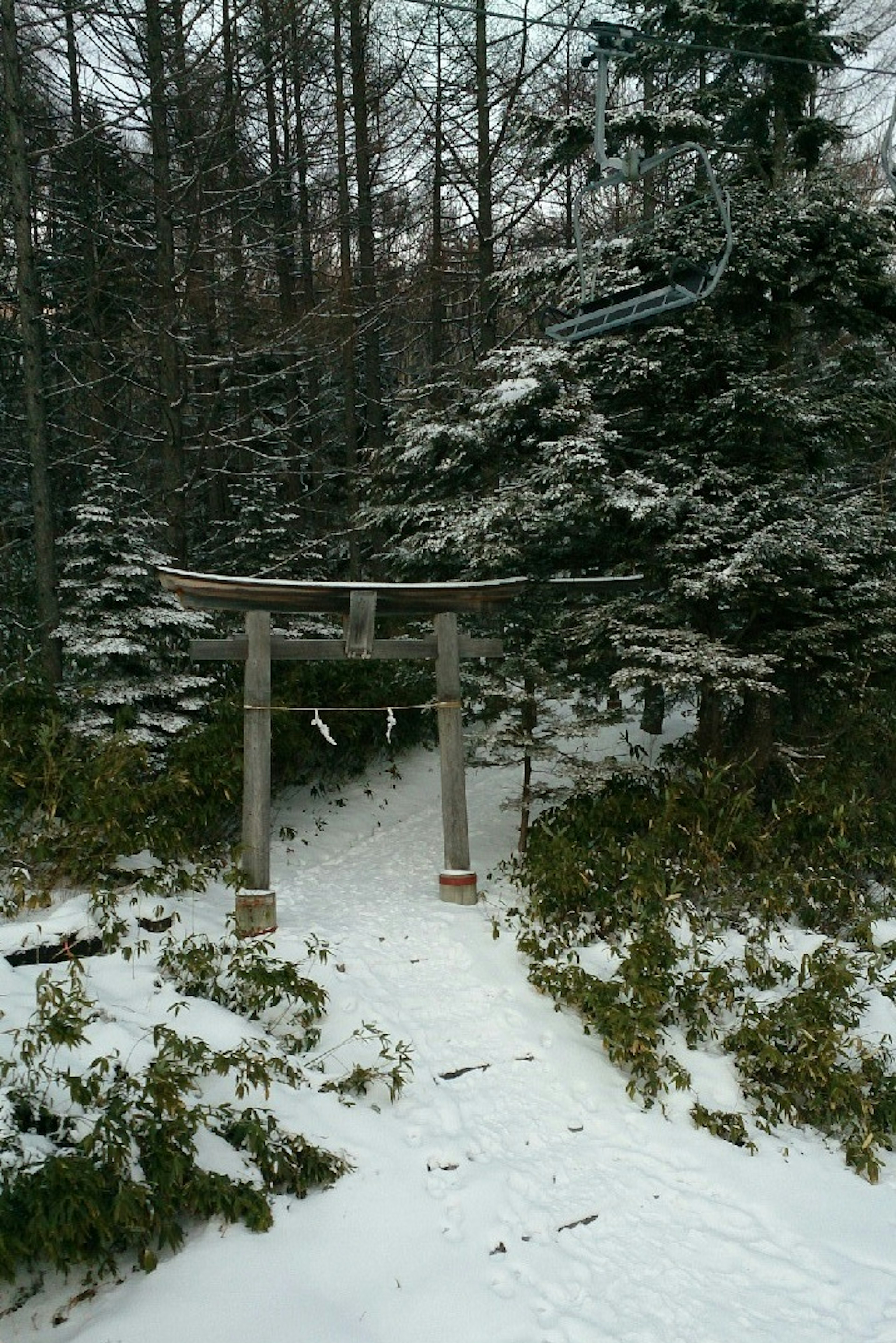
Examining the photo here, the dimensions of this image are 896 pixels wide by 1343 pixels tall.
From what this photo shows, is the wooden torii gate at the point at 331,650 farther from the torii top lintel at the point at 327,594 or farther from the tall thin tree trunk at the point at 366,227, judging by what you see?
the tall thin tree trunk at the point at 366,227

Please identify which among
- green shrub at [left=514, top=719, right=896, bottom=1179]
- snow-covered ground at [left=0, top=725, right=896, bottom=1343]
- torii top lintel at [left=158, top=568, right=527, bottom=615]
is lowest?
snow-covered ground at [left=0, top=725, right=896, bottom=1343]

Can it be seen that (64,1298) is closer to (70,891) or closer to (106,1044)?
(106,1044)

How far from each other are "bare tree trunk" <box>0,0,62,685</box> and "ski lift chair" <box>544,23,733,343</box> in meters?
5.39

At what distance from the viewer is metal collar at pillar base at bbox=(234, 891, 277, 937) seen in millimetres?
6469

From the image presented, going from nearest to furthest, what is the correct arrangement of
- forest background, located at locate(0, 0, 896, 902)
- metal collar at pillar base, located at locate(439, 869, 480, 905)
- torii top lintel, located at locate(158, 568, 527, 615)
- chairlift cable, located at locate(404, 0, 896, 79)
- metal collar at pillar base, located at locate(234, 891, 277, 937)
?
chairlift cable, located at locate(404, 0, 896, 79)
metal collar at pillar base, located at locate(234, 891, 277, 937)
torii top lintel, located at locate(158, 568, 527, 615)
metal collar at pillar base, located at locate(439, 869, 480, 905)
forest background, located at locate(0, 0, 896, 902)

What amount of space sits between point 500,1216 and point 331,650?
4394 millimetres

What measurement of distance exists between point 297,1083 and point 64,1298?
157 centimetres

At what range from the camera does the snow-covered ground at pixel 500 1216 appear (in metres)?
3.50

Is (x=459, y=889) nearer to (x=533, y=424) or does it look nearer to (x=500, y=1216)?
(x=500, y=1216)

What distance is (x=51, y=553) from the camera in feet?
29.5

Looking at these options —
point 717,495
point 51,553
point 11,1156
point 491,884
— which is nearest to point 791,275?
point 717,495

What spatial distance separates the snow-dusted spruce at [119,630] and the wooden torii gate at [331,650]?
1186mm

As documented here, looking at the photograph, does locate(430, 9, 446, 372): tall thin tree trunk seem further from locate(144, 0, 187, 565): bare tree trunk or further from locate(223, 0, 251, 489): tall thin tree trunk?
locate(144, 0, 187, 565): bare tree trunk

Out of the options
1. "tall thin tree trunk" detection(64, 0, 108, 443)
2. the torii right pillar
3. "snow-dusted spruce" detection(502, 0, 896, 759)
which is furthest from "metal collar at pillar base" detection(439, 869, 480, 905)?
"tall thin tree trunk" detection(64, 0, 108, 443)
